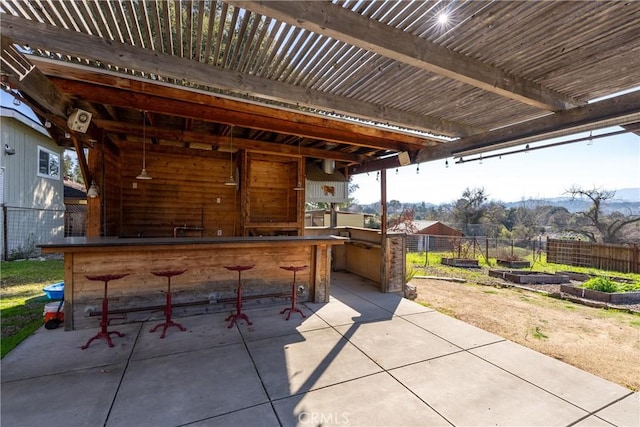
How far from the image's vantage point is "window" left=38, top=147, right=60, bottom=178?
1018 cm

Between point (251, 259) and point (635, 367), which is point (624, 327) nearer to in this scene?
point (635, 367)

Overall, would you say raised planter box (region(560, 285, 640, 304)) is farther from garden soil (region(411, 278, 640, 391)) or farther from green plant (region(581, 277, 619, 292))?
garden soil (region(411, 278, 640, 391))

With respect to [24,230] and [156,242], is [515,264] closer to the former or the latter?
[156,242]

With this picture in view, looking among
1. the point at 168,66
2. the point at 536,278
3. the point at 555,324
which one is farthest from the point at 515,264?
the point at 168,66

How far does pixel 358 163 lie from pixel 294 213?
2325 mm

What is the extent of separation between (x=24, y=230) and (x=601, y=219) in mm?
32270

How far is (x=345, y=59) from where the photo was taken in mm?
2664

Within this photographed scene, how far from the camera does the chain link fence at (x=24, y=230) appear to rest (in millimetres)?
8250

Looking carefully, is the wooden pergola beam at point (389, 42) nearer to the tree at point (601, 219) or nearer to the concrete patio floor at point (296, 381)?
the concrete patio floor at point (296, 381)

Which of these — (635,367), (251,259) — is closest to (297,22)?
(251,259)

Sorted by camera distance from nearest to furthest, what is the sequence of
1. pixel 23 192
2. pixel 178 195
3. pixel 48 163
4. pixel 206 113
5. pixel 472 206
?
pixel 206 113, pixel 178 195, pixel 23 192, pixel 48 163, pixel 472 206

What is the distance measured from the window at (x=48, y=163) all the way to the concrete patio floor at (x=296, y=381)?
969 cm

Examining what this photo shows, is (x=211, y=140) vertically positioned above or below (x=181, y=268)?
above

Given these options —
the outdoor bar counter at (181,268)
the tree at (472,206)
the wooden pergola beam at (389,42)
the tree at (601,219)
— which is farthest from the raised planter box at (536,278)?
the tree at (472,206)
